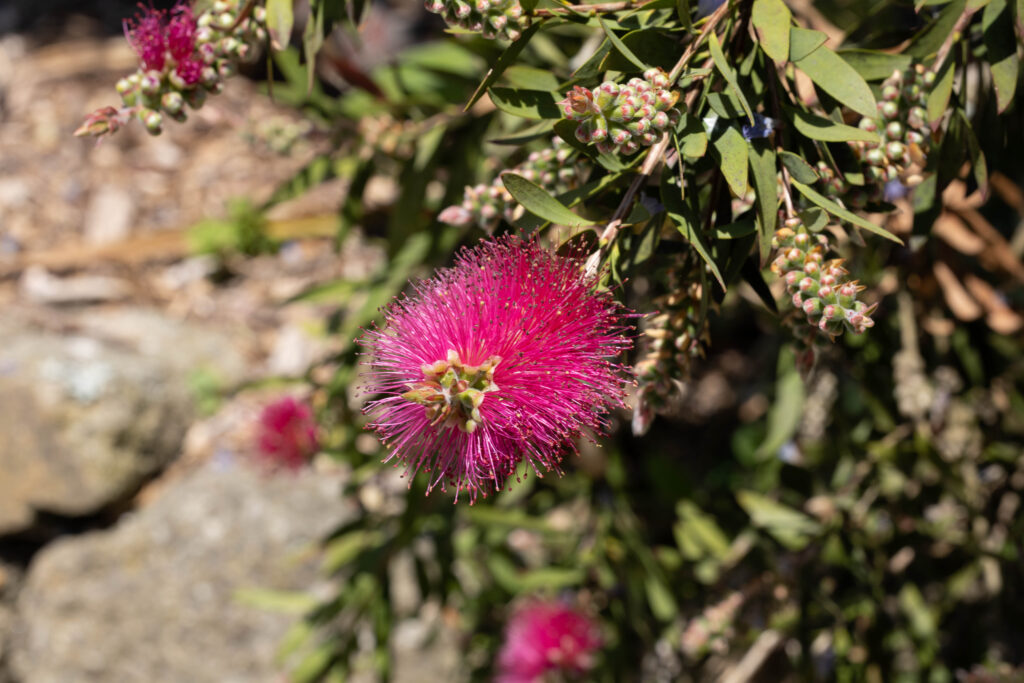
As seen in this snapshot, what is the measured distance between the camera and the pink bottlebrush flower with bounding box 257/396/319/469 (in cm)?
183

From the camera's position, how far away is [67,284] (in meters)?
2.64

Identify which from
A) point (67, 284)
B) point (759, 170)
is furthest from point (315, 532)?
point (759, 170)

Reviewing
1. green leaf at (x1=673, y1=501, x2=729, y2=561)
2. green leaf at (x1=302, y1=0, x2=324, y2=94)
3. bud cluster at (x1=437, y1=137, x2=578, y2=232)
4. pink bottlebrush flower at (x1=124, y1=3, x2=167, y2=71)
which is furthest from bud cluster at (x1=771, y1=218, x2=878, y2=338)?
green leaf at (x1=673, y1=501, x2=729, y2=561)

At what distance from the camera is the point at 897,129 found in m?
0.82

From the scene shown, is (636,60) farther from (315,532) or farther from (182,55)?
(315,532)

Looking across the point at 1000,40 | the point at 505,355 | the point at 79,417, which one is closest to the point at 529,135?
the point at 505,355

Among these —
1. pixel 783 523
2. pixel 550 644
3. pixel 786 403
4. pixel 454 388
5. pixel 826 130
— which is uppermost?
pixel 826 130

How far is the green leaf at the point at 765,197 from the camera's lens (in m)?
0.72

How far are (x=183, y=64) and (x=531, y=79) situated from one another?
1.28 ft

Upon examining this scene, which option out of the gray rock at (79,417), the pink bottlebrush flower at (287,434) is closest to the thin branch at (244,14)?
the pink bottlebrush flower at (287,434)

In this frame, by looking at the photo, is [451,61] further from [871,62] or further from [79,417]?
[79,417]

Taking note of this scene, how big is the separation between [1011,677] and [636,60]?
106 cm

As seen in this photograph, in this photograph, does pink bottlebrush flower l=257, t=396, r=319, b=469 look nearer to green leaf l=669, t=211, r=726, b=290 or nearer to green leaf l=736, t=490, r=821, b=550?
green leaf l=736, t=490, r=821, b=550

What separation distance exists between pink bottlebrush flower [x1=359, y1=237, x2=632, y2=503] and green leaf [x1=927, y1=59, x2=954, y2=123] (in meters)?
0.40
